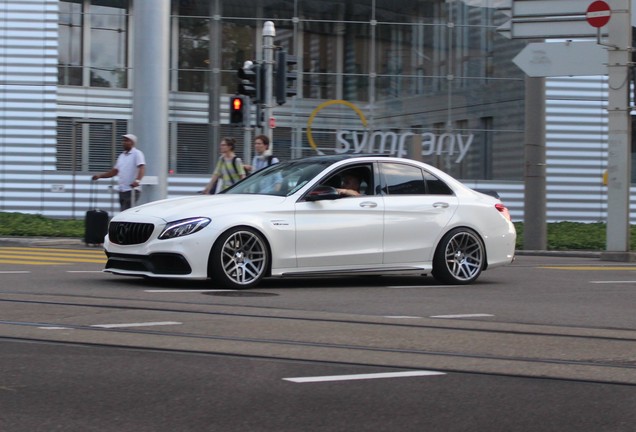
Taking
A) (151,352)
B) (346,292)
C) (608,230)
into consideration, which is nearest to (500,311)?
(346,292)

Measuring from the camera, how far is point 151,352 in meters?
7.16

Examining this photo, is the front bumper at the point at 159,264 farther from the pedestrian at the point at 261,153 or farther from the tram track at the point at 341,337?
the pedestrian at the point at 261,153

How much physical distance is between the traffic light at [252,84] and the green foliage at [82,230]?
3.98 meters

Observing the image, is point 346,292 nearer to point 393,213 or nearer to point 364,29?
point 393,213

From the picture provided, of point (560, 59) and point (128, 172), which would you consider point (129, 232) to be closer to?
point (128, 172)

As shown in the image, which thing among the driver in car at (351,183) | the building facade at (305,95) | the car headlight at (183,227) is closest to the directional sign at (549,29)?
the building facade at (305,95)

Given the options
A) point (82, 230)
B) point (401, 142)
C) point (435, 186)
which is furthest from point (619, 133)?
point (82, 230)

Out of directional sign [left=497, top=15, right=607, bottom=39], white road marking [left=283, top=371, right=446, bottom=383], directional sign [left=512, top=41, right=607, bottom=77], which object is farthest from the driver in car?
directional sign [left=497, top=15, right=607, bottom=39]

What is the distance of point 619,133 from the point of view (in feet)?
61.0

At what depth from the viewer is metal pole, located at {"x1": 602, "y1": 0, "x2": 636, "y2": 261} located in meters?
18.3

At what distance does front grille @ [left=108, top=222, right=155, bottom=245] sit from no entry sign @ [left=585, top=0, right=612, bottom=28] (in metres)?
9.83

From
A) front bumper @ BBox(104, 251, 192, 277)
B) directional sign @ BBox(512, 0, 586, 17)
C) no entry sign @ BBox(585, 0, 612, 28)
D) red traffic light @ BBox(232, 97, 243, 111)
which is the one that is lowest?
front bumper @ BBox(104, 251, 192, 277)

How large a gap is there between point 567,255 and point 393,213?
29.6ft

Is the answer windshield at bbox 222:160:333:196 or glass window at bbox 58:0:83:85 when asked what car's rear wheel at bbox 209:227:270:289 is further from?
glass window at bbox 58:0:83:85
